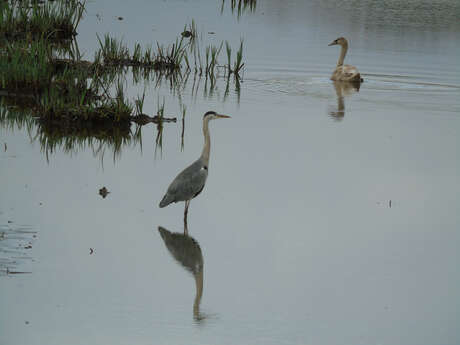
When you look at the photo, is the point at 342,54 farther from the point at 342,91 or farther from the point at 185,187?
the point at 185,187

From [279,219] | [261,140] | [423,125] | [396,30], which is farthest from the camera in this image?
[396,30]

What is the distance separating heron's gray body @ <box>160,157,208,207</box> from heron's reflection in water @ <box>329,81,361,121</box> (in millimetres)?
6325

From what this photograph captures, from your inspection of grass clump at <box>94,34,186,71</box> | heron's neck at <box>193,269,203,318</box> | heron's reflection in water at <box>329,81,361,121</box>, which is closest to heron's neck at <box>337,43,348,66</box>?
heron's reflection in water at <box>329,81,361,121</box>

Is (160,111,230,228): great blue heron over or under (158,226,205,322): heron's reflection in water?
over

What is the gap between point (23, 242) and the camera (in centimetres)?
823

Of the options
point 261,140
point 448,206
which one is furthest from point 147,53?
point 448,206

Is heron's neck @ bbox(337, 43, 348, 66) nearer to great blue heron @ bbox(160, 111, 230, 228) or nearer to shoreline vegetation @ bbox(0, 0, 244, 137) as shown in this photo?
shoreline vegetation @ bbox(0, 0, 244, 137)

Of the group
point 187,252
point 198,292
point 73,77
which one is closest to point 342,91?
point 73,77

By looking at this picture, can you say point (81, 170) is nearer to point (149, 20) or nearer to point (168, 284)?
point (168, 284)

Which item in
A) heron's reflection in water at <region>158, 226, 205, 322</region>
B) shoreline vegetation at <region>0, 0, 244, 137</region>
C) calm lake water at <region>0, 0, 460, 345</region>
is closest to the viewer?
calm lake water at <region>0, 0, 460, 345</region>

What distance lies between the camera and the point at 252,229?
30.1 feet

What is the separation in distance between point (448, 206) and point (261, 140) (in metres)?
3.48

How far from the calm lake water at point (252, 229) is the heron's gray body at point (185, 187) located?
0.79 ft

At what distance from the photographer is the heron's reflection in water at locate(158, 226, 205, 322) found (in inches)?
312
